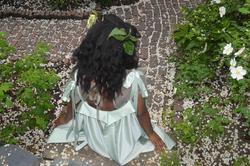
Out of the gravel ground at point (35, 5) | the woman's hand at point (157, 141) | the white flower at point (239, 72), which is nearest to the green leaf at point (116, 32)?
the woman's hand at point (157, 141)

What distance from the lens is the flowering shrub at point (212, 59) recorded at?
16.0 feet

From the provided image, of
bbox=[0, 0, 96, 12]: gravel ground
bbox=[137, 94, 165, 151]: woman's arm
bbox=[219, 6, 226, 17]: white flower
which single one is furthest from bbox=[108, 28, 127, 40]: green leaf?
bbox=[0, 0, 96, 12]: gravel ground

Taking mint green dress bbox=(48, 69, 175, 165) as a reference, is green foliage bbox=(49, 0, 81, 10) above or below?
above

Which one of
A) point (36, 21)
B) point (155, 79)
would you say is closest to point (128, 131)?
point (155, 79)

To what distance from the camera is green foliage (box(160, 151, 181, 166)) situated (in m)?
4.23

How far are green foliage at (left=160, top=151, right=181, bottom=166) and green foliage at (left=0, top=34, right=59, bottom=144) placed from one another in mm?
1312

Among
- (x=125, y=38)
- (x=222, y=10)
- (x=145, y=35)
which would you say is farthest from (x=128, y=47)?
(x=145, y=35)

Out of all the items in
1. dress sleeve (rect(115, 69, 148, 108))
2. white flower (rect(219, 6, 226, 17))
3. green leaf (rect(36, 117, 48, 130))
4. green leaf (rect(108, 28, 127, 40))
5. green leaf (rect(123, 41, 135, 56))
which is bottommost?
green leaf (rect(36, 117, 48, 130))

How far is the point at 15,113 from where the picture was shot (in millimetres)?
5273

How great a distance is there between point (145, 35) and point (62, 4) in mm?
1468

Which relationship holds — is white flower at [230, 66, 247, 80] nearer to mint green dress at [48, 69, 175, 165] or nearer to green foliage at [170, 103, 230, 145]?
green foliage at [170, 103, 230, 145]

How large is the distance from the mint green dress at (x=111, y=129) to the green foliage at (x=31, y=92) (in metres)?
0.39

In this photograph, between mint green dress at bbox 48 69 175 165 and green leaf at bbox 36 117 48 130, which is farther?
green leaf at bbox 36 117 48 130

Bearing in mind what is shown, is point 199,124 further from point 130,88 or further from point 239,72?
point 130,88
